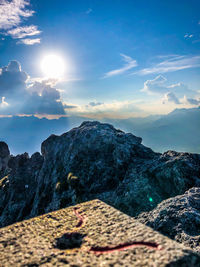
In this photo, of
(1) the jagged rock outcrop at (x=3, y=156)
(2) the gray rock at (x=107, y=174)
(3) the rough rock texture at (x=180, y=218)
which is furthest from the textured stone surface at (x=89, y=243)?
(1) the jagged rock outcrop at (x=3, y=156)

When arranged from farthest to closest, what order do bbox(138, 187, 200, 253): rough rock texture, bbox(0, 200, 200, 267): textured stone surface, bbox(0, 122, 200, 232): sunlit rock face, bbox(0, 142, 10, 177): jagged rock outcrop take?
bbox(0, 142, 10, 177): jagged rock outcrop < bbox(0, 122, 200, 232): sunlit rock face < bbox(138, 187, 200, 253): rough rock texture < bbox(0, 200, 200, 267): textured stone surface

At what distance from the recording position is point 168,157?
36.4 meters

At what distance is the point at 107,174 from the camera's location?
43.8 metres

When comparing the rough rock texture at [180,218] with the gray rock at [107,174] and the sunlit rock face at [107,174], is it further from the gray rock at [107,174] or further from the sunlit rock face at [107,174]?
the sunlit rock face at [107,174]

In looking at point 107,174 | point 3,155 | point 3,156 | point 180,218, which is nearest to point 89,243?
point 180,218

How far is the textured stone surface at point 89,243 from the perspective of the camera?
7586 millimetres

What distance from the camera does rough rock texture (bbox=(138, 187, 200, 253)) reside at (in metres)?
18.8

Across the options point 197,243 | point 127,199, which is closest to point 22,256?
point 197,243

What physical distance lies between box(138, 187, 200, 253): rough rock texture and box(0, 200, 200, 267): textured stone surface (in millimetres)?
11711

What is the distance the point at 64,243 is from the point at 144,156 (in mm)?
40678

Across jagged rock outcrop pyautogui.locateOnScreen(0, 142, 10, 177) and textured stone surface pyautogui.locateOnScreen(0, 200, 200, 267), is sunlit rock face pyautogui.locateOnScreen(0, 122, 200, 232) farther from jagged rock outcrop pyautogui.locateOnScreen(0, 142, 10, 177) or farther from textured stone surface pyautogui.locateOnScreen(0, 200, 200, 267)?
jagged rock outcrop pyautogui.locateOnScreen(0, 142, 10, 177)

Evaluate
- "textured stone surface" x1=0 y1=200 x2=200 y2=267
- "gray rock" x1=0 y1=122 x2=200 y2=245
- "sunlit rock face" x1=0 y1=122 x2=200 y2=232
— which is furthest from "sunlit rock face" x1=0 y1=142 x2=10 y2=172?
"textured stone surface" x1=0 y1=200 x2=200 y2=267

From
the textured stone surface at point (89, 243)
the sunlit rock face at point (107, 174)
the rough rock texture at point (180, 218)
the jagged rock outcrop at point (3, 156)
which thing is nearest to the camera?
the textured stone surface at point (89, 243)

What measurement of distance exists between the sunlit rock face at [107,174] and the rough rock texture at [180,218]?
3.44 meters
